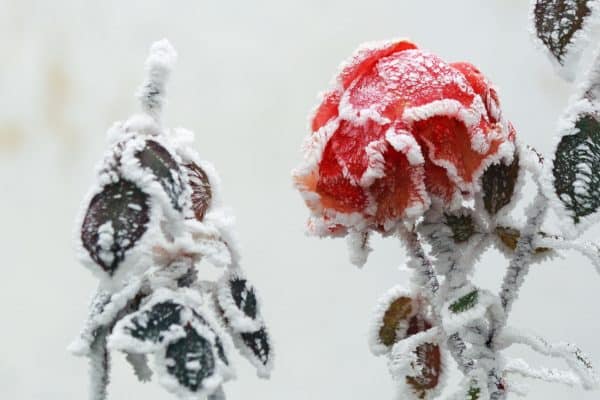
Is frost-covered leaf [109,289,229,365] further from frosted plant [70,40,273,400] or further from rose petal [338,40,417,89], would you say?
rose petal [338,40,417,89]

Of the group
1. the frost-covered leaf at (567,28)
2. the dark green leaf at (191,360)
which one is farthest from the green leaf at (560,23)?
the dark green leaf at (191,360)

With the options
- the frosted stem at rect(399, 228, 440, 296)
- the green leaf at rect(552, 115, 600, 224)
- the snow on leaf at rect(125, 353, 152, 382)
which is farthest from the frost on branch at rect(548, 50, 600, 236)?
the snow on leaf at rect(125, 353, 152, 382)

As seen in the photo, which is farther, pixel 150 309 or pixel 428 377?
pixel 428 377

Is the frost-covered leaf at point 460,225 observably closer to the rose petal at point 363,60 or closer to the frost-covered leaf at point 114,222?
the rose petal at point 363,60

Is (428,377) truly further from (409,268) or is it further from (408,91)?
(408,91)

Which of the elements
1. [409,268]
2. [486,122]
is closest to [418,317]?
[409,268]
